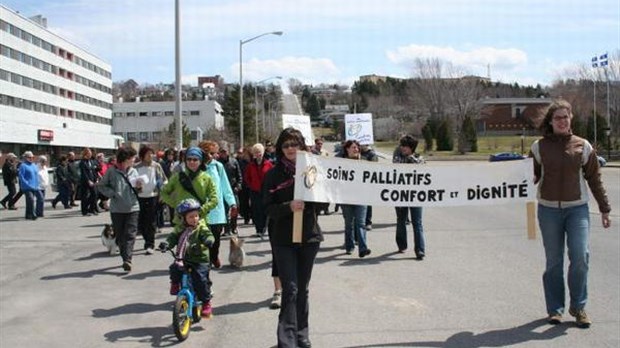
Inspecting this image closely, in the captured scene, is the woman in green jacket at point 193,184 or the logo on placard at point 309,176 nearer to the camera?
the logo on placard at point 309,176

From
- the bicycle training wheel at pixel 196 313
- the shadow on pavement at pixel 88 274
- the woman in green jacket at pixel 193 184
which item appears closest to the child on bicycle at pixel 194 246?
the bicycle training wheel at pixel 196 313

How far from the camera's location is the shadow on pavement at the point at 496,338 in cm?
591

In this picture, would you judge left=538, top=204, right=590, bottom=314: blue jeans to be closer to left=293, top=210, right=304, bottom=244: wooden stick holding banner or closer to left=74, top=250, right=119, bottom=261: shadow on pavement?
left=293, top=210, right=304, bottom=244: wooden stick holding banner

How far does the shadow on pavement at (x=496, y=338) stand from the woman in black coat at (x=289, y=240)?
2.51ft

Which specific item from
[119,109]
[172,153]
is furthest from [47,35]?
[172,153]

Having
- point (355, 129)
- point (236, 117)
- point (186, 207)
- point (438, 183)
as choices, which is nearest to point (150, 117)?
point (236, 117)

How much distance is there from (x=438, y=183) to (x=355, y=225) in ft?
14.9

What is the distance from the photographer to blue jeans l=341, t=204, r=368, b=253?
34.8 feet

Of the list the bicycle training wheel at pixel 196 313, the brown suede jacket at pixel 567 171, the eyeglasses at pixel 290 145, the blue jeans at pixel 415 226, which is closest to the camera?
the eyeglasses at pixel 290 145

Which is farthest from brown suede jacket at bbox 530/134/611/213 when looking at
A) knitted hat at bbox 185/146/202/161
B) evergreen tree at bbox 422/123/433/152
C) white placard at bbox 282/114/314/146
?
evergreen tree at bbox 422/123/433/152

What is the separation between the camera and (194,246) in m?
6.86

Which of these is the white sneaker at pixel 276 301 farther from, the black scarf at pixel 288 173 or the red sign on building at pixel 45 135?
the red sign on building at pixel 45 135

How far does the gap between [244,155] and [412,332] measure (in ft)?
32.4

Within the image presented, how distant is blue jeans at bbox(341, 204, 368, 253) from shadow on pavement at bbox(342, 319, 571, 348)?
436cm
